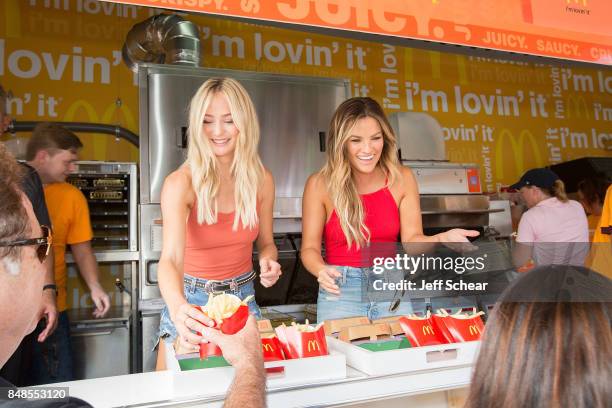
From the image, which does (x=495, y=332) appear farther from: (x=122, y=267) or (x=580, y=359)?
(x=122, y=267)

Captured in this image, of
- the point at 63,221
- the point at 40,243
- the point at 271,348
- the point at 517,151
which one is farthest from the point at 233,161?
the point at 517,151

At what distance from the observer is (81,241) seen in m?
3.40

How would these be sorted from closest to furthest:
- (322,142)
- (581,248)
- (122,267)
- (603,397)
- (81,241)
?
1. (603,397)
2. (581,248)
3. (81,241)
4. (322,142)
5. (122,267)

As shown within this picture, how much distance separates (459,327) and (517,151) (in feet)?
17.5

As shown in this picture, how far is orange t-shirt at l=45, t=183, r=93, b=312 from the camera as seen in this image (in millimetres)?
3299

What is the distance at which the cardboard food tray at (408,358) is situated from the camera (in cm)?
148

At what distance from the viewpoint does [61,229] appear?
10.9ft

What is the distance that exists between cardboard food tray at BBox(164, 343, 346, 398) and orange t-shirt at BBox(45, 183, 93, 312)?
6.76 feet

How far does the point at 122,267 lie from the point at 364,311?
3067 millimetres

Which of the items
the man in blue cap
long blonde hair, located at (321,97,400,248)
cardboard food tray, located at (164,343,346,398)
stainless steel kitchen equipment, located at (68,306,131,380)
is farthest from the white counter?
stainless steel kitchen equipment, located at (68,306,131,380)

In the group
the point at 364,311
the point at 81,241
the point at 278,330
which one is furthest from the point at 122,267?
the point at 278,330

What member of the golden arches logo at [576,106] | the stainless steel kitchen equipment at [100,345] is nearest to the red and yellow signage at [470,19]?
the stainless steel kitchen equipment at [100,345]

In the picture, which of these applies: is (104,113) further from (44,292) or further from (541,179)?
(541,179)

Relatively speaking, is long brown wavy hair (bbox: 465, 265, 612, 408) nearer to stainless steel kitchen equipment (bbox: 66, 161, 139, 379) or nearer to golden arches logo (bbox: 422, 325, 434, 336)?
golden arches logo (bbox: 422, 325, 434, 336)
